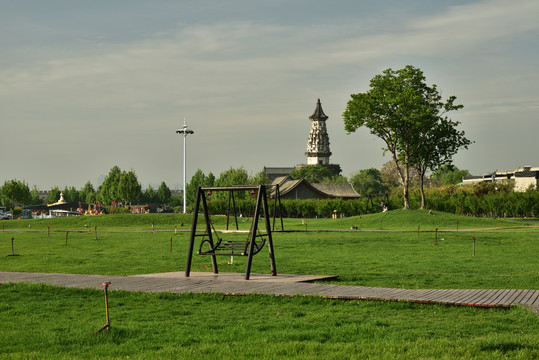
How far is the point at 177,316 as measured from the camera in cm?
1043

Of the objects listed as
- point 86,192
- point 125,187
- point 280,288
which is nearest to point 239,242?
point 280,288

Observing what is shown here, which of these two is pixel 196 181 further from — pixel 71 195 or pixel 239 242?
pixel 239 242

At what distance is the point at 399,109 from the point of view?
52.2 m

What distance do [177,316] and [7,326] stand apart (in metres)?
2.68

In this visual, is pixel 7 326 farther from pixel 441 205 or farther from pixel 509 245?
pixel 441 205

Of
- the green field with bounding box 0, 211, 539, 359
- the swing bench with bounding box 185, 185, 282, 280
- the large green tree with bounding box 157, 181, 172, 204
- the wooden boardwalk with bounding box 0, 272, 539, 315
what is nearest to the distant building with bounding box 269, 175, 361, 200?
the large green tree with bounding box 157, 181, 172, 204

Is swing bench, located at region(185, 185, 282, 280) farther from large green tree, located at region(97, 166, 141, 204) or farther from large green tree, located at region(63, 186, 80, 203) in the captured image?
large green tree, located at region(63, 186, 80, 203)

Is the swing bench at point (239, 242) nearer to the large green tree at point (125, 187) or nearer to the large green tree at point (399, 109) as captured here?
the large green tree at point (399, 109)

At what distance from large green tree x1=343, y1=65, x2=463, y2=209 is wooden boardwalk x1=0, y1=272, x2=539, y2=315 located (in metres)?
39.6

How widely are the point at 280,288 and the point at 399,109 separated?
41681 mm

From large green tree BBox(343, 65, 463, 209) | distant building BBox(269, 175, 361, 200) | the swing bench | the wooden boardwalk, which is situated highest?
large green tree BBox(343, 65, 463, 209)

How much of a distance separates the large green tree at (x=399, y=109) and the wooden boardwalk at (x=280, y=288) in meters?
39.6

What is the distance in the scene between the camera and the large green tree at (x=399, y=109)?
2062 inches

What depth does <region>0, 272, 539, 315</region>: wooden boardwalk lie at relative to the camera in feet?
36.7
